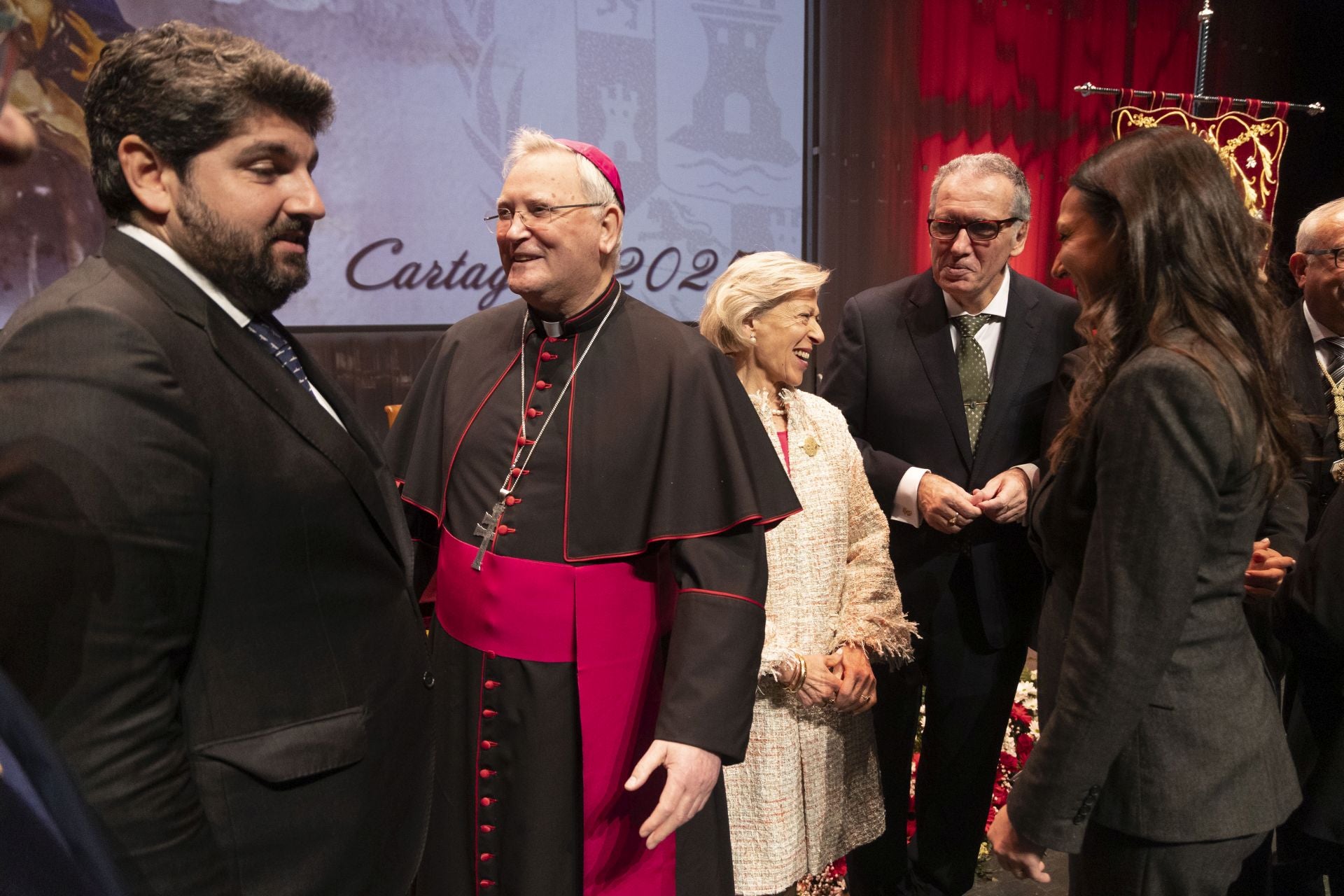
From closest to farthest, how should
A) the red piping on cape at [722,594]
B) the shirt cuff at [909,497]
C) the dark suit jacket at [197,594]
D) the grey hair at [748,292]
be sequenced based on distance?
the dark suit jacket at [197,594] → the red piping on cape at [722,594] → the grey hair at [748,292] → the shirt cuff at [909,497]

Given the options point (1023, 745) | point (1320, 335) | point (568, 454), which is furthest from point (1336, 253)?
point (568, 454)

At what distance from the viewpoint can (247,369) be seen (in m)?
1.29

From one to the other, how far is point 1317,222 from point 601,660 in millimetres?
2331

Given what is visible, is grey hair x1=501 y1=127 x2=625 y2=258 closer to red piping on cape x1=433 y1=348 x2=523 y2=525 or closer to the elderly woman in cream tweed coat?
red piping on cape x1=433 y1=348 x2=523 y2=525

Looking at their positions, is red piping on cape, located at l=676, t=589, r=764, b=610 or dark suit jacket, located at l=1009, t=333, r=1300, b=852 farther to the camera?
red piping on cape, located at l=676, t=589, r=764, b=610

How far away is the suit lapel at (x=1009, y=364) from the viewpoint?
2805 millimetres

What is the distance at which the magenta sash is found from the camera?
197 centimetres

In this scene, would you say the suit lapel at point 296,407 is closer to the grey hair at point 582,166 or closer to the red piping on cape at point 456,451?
the red piping on cape at point 456,451

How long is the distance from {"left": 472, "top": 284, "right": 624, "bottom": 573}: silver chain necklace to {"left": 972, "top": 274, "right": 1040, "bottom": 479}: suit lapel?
1191mm

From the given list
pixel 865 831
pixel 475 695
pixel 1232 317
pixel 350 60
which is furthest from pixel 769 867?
pixel 350 60

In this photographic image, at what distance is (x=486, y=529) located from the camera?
203 centimetres

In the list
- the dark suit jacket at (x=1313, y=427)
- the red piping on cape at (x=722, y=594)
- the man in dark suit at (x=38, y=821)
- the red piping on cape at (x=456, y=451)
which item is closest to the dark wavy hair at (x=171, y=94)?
the man in dark suit at (x=38, y=821)

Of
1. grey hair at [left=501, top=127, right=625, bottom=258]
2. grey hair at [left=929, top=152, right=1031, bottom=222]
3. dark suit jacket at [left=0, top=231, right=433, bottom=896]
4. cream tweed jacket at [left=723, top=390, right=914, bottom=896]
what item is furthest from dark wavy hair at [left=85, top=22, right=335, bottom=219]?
grey hair at [left=929, top=152, right=1031, bottom=222]

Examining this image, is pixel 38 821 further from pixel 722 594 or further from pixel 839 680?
pixel 839 680
